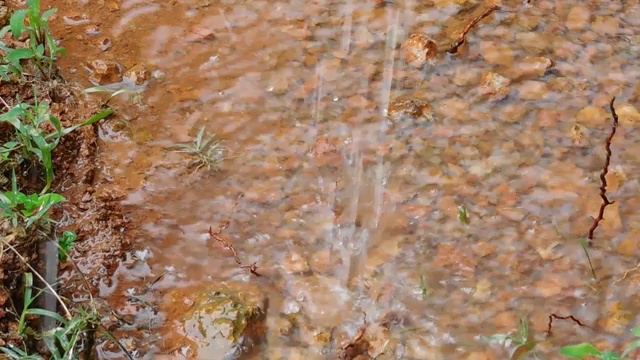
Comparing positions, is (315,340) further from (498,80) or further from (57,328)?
(498,80)

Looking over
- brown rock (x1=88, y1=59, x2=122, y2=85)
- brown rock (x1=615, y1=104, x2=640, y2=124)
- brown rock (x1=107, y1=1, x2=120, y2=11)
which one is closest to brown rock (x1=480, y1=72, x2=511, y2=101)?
brown rock (x1=615, y1=104, x2=640, y2=124)

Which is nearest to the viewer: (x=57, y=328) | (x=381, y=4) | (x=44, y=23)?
(x=57, y=328)

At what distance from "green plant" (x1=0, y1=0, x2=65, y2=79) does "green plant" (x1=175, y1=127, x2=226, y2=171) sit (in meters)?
0.56

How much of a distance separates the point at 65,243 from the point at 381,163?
1065 mm

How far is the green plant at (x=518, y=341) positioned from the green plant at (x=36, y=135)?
4.68ft

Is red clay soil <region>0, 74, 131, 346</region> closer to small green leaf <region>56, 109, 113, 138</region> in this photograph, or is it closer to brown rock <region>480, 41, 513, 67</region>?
small green leaf <region>56, 109, 113, 138</region>

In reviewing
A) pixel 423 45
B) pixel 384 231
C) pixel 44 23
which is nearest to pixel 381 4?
pixel 423 45

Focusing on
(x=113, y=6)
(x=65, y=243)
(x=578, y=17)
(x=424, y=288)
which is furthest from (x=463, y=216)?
(x=113, y=6)

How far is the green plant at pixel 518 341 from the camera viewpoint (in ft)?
6.15

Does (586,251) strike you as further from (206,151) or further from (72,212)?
(72,212)

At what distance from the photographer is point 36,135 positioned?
1975mm

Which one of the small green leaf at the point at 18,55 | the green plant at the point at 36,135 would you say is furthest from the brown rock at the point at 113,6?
the green plant at the point at 36,135

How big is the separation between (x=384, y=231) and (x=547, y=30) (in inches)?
45.3

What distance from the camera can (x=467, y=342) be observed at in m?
1.90
